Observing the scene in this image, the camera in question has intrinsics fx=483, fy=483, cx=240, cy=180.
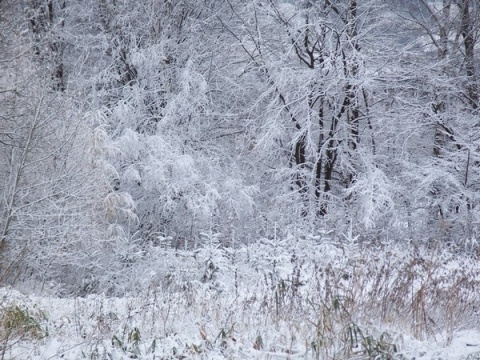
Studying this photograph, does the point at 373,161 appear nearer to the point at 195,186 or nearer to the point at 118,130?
the point at 195,186

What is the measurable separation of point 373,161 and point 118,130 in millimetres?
6514

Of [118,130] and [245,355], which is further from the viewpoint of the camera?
[118,130]

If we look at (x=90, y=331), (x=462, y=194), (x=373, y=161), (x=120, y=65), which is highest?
(x=120, y=65)

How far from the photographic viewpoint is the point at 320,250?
7.93 metres

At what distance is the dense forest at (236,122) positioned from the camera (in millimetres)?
10172

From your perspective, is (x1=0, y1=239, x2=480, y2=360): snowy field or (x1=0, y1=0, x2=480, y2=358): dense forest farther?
(x1=0, y1=0, x2=480, y2=358): dense forest

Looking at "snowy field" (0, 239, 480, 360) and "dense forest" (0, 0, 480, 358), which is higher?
"dense forest" (0, 0, 480, 358)

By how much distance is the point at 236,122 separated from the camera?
14117mm

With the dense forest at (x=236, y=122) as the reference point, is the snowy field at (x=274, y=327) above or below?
below

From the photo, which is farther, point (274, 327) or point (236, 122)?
point (236, 122)

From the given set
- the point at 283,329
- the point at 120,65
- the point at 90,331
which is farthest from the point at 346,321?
the point at 120,65

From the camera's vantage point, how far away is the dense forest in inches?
400

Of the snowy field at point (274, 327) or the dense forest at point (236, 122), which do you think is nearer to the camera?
the snowy field at point (274, 327)

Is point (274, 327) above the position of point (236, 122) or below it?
below
